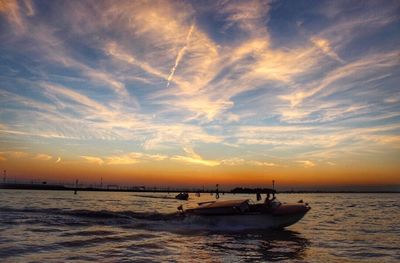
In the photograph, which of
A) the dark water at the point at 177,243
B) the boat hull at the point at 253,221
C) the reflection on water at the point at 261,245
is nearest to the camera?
the dark water at the point at 177,243

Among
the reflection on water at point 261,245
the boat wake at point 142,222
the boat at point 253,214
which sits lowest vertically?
the reflection on water at point 261,245

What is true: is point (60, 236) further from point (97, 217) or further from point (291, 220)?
point (291, 220)

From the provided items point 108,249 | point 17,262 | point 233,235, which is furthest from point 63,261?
point 233,235

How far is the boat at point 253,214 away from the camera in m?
25.9

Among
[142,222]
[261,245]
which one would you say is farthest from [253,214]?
[142,222]

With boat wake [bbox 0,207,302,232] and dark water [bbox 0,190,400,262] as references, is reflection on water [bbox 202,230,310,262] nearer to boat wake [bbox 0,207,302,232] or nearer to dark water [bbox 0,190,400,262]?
dark water [bbox 0,190,400,262]

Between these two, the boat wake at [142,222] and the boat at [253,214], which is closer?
the boat wake at [142,222]

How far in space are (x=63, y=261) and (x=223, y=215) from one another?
1508cm

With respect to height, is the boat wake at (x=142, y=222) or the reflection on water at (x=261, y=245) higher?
the boat wake at (x=142, y=222)

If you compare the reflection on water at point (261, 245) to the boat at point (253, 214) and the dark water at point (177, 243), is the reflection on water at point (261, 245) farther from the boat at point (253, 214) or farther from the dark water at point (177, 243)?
the boat at point (253, 214)

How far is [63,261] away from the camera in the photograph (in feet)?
43.1

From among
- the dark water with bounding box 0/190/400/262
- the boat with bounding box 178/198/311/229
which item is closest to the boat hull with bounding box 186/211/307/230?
the boat with bounding box 178/198/311/229

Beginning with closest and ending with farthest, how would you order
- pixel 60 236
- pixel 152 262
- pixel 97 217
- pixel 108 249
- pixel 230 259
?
pixel 152 262 < pixel 230 259 < pixel 108 249 < pixel 60 236 < pixel 97 217

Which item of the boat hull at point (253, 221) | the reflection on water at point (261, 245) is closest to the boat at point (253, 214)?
the boat hull at point (253, 221)
